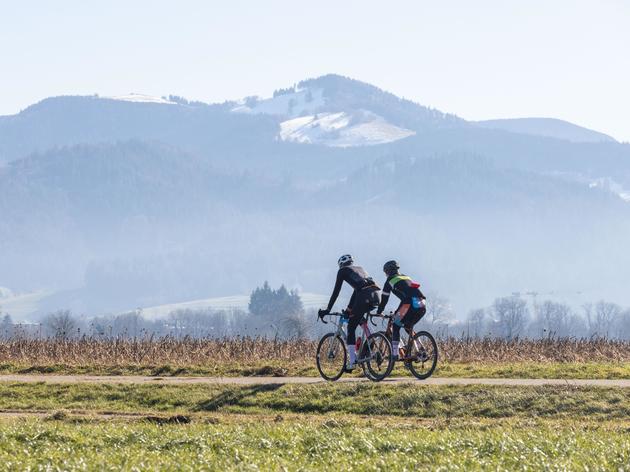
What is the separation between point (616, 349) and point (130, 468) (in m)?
25.1

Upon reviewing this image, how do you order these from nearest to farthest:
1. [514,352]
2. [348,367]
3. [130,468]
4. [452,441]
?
[130,468], [452,441], [348,367], [514,352]

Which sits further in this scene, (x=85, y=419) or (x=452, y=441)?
(x=85, y=419)

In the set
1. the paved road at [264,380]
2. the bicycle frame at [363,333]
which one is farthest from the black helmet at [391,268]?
the paved road at [264,380]

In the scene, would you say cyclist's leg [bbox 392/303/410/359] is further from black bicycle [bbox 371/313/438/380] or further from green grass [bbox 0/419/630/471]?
green grass [bbox 0/419/630/471]

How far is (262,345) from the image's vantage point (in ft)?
117

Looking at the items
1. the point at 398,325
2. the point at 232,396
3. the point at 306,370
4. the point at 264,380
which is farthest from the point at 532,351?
the point at 232,396

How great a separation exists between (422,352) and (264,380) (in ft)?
12.1

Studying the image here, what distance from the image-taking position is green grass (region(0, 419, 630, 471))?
41.8ft

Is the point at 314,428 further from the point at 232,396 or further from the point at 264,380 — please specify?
the point at 264,380

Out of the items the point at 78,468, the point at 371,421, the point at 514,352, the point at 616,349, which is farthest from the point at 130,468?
the point at 616,349

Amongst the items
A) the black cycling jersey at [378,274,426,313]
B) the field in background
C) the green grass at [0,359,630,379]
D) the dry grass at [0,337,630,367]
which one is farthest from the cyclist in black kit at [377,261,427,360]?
the dry grass at [0,337,630,367]

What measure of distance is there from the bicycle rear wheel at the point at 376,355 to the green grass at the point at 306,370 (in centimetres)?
138

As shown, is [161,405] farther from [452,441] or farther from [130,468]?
[130,468]

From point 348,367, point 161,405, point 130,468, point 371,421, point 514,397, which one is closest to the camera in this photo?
point 130,468
